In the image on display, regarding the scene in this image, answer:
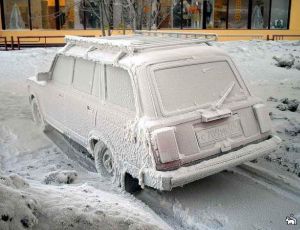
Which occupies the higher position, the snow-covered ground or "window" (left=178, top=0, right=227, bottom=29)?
"window" (left=178, top=0, right=227, bottom=29)

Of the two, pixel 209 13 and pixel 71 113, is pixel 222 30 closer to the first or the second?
pixel 209 13

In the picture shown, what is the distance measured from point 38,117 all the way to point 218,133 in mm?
4019

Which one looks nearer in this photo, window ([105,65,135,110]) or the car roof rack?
window ([105,65,135,110])

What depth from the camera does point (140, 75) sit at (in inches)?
184

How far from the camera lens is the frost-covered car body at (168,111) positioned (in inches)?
173

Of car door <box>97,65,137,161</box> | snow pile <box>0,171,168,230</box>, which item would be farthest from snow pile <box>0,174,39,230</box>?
car door <box>97,65,137,161</box>

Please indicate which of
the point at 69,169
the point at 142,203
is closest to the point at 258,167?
the point at 142,203

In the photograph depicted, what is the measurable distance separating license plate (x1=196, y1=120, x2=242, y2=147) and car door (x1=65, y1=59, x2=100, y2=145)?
1.46 meters

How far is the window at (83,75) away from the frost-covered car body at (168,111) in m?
0.01

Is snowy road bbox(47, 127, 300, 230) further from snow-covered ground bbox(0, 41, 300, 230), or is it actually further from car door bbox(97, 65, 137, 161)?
car door bbox(97, 65, 137, 161)

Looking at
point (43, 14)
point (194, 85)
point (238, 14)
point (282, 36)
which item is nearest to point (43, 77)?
point (194, 85)

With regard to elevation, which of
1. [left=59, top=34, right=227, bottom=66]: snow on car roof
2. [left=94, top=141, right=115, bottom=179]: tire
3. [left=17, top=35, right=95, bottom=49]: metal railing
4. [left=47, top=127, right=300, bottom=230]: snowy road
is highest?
[left=59, top=34, right=227, bottom=66]: snow on car roof

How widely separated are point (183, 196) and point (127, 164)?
778 millimetres

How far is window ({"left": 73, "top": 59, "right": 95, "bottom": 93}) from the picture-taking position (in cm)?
560
